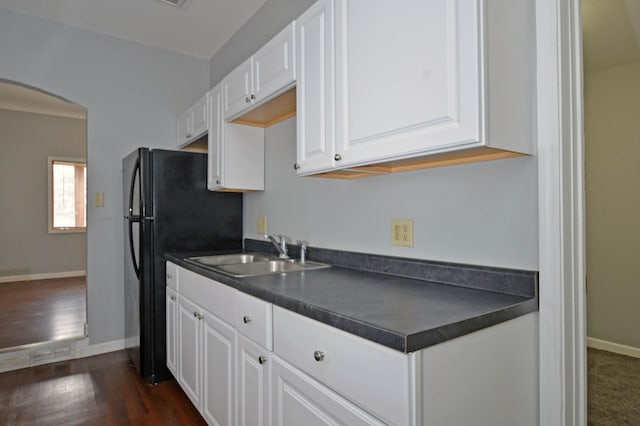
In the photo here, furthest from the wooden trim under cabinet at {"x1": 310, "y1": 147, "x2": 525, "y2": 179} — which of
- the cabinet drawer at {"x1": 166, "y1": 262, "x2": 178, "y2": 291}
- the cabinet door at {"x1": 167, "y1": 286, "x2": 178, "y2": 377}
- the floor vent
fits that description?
Result: the floor vent

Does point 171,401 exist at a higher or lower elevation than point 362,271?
lower

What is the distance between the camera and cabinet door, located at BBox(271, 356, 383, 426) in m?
0.99

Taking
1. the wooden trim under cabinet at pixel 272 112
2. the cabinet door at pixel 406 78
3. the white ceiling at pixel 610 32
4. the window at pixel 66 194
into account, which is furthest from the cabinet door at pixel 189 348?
the window at pixel 66 194

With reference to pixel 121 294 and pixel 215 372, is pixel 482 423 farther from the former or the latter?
pixel 121 294

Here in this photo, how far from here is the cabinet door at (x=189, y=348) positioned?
6.56 feet

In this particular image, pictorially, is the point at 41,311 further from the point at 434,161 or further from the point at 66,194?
the point at 434,161

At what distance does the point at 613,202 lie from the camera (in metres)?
3.21

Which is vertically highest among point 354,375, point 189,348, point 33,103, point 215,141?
point 33,103

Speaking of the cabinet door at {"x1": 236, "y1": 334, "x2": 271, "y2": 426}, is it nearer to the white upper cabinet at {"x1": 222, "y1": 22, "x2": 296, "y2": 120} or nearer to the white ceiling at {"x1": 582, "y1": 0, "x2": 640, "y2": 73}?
the white upper cabinet at {"x1": 222, "y1": 22, "x2": 296, "y2": 120}

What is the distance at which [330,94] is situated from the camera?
58.6 inches

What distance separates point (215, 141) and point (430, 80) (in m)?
1.80

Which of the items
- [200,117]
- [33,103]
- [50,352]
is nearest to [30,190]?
[33,103]

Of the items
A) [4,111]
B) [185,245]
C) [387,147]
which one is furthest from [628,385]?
[4,111]

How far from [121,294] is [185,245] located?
1019 mm
